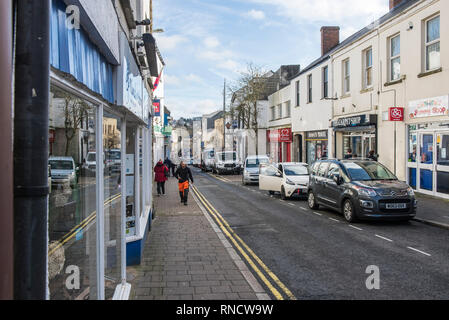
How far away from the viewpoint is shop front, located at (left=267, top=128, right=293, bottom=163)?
3503 cm

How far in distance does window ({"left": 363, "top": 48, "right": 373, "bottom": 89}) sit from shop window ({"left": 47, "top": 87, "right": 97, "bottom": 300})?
1873cm

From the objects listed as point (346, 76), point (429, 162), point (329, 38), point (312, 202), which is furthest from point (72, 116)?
point (329, 38)

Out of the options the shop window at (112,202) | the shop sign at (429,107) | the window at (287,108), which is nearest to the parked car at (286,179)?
the shop sign at (429,107)

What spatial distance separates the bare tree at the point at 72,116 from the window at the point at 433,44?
48.8 ft

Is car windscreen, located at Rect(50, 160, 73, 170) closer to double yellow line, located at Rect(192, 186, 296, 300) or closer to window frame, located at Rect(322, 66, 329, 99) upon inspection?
double yellow line, located at Rect(192, 186, 296, 300)

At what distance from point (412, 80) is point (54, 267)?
16.6 meters

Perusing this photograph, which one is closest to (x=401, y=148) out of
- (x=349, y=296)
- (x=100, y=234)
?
(x=349, y=296)

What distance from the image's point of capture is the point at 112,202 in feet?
16.7

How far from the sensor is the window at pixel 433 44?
579 inches

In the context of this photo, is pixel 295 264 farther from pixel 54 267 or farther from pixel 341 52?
pixel 341 52

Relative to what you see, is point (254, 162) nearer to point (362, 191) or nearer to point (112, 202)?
point (362, 191)

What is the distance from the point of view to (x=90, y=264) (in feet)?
12.4

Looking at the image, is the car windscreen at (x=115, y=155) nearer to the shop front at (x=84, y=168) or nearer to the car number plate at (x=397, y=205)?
the shop front at (x=84, y=168)

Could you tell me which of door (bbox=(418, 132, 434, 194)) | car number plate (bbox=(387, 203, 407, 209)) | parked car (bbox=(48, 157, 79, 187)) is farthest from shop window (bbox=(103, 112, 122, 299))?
door (bbox=(418, 132, 434, 194))
